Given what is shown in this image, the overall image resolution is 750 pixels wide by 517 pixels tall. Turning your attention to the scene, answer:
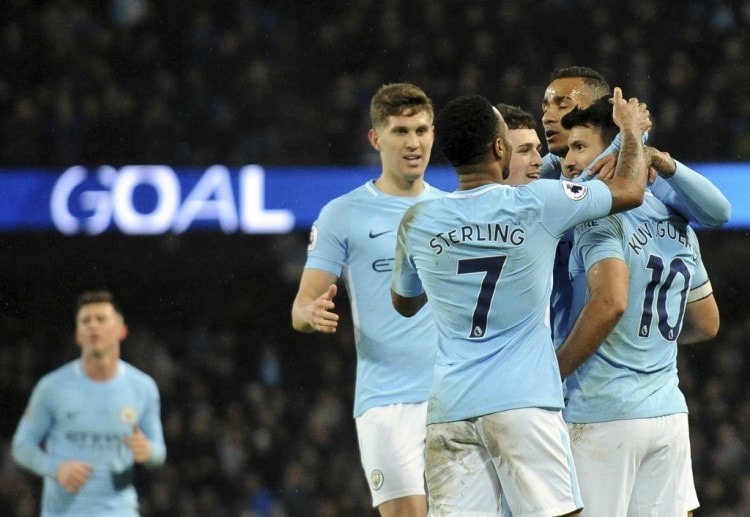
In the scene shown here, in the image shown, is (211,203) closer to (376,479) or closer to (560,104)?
(376,479)

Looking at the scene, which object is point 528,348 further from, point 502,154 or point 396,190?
point 396,190

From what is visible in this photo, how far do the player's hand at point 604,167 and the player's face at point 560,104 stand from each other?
14.0 inches

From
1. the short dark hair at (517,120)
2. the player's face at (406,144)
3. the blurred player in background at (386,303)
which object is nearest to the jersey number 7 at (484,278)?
the blurred player in background at (386,303)

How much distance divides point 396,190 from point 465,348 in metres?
1.46

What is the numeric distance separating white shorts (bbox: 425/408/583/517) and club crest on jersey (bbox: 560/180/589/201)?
61 cm

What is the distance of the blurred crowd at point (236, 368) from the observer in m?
11.1

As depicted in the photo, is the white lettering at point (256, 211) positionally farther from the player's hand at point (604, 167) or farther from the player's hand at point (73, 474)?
the player's hand at point (604, 167)

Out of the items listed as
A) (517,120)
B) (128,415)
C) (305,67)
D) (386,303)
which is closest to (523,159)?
(517,120)

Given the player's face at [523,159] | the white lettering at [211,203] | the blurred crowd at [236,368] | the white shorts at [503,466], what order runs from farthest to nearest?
the white lettering at [211,203]
the blurred crowd at [236,368]
the player's face at [523,159]
the white shorts at [503,466]

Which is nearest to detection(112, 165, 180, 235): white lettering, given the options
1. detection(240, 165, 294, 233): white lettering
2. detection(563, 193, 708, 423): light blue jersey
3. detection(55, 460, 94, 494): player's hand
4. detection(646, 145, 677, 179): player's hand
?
detection(240, 165, 294, 233): white lettering

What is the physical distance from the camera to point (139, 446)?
19.6 feet

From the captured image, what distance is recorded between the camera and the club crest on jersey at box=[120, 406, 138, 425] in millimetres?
6238

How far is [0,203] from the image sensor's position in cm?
1194

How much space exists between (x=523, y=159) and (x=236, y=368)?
8.10 meters
